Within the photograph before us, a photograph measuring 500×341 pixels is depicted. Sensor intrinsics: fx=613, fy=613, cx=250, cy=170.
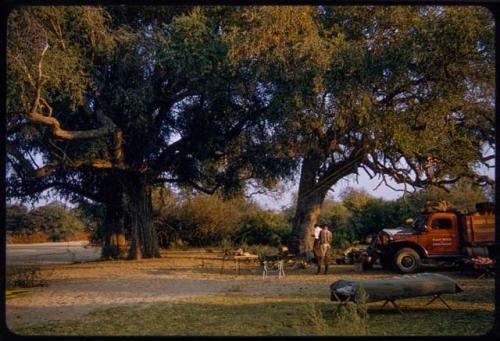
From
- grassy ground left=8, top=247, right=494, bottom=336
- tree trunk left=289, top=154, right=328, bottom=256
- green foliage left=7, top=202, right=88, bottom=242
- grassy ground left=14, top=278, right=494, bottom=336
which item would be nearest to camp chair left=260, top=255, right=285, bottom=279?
grassy ground left=8, top=247, right=494, bottom=336

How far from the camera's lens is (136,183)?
26375 millimetres

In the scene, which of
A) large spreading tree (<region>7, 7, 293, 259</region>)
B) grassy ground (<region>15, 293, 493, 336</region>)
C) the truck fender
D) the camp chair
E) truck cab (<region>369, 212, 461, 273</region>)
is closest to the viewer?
grassy ground (<region>15, 293, 493, 336</region>)

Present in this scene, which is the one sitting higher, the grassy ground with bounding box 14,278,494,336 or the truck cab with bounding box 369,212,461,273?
the truck cab with bounding box 369,212,461,273

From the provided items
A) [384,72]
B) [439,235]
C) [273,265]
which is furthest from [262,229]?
[384,72]

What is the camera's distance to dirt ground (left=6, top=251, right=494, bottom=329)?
43.2ft

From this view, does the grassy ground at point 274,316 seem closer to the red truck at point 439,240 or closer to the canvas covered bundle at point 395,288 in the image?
the canvas covered bundle at point 395,288

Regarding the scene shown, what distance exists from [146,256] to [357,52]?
46.5 feet

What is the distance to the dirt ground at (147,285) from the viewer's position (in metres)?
13.2

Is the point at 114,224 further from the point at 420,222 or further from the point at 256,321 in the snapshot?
the point at 256,321

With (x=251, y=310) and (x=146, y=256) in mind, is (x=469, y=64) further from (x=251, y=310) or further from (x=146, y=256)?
(x=146, y=256)

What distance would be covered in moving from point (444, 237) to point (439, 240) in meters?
0.19

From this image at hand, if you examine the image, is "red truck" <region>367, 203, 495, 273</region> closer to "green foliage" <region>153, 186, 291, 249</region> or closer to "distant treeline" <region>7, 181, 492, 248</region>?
"distant treeline" <region>7, 181, 492, 248</region>

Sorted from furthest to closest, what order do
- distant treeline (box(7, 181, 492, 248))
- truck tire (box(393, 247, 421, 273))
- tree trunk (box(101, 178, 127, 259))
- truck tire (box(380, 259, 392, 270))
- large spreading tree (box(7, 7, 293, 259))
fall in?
distant treeline (box(7, 181, 492, 248))
tree trunk (box(101, 178, 127, 259))
truck tire (box(380, 259, 392, 270))
truck tire (box(393, 247, 421, 273))
large spreading tree (box(7, 7, 293, 259))

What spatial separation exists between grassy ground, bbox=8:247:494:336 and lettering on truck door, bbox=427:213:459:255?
2.34m
